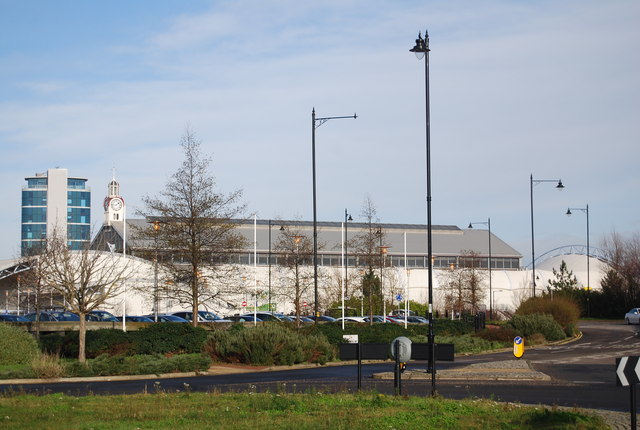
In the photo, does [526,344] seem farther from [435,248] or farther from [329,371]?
[435,248]

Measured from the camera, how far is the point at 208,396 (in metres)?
17.2

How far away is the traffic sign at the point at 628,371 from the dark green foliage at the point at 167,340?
23.1m

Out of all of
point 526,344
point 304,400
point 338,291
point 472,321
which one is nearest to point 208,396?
point 304,400

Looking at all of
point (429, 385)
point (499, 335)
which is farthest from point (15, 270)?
point (429, 385)

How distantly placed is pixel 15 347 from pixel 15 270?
31033 millimetres

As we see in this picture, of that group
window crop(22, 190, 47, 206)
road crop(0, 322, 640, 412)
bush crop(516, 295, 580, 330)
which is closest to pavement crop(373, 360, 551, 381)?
road crop(0, 322, 640, 412)

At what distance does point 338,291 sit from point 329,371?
4546 cm

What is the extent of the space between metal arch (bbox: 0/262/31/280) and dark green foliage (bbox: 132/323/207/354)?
21.7 meters

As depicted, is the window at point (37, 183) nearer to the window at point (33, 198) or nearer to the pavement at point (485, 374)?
the window at point (33, 198)

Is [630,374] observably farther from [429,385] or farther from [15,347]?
[15,347]

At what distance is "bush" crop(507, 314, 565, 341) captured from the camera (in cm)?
4728

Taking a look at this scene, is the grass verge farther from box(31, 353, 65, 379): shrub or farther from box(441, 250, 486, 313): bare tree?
box(441, 250, 486, 313): bare tree

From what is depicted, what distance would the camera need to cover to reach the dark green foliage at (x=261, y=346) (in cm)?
3075

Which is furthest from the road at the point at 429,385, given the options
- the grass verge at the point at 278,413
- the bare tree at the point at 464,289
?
the bare tree at the point at 464,289
